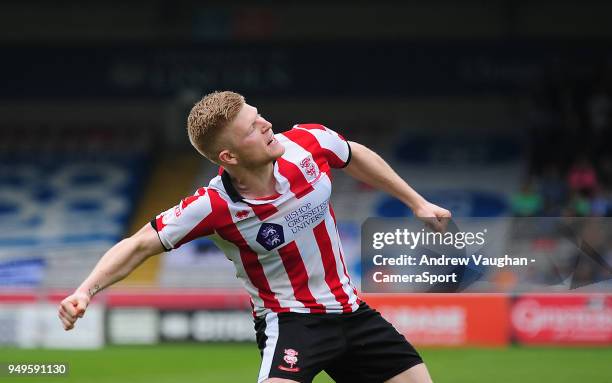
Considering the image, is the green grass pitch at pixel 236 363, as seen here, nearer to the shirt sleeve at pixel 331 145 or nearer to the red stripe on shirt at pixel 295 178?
the shirt sleeve at pixel 331 145

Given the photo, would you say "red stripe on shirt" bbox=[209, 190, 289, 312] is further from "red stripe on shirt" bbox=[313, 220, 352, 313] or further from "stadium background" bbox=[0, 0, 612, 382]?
"stadium background" bbox=[0, 0, 612, 382]

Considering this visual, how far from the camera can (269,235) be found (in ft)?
14.8

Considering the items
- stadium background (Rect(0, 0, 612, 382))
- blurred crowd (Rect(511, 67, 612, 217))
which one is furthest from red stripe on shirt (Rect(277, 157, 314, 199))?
blurred crowd (Rect(511, 67, 612, 217))

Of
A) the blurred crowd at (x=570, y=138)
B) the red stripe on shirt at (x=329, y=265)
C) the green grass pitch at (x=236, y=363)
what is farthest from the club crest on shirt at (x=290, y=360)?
the blurred crowd at (x=570, y=138)

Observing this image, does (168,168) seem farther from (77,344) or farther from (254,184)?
(254,184)

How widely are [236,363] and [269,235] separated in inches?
243

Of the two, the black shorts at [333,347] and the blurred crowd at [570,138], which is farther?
the blurred crowd at [570,138]

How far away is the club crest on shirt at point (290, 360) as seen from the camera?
4.39 meters

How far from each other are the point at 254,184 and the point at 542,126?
14099 mm

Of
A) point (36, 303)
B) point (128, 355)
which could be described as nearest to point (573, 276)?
point (128, 355)

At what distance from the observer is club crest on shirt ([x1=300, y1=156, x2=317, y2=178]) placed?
15.1ft

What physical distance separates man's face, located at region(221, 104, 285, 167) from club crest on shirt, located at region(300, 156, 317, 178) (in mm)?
209

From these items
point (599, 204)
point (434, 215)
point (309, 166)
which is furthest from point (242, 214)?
point (599, 204)

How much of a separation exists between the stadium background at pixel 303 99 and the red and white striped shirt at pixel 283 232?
10.4 meters
